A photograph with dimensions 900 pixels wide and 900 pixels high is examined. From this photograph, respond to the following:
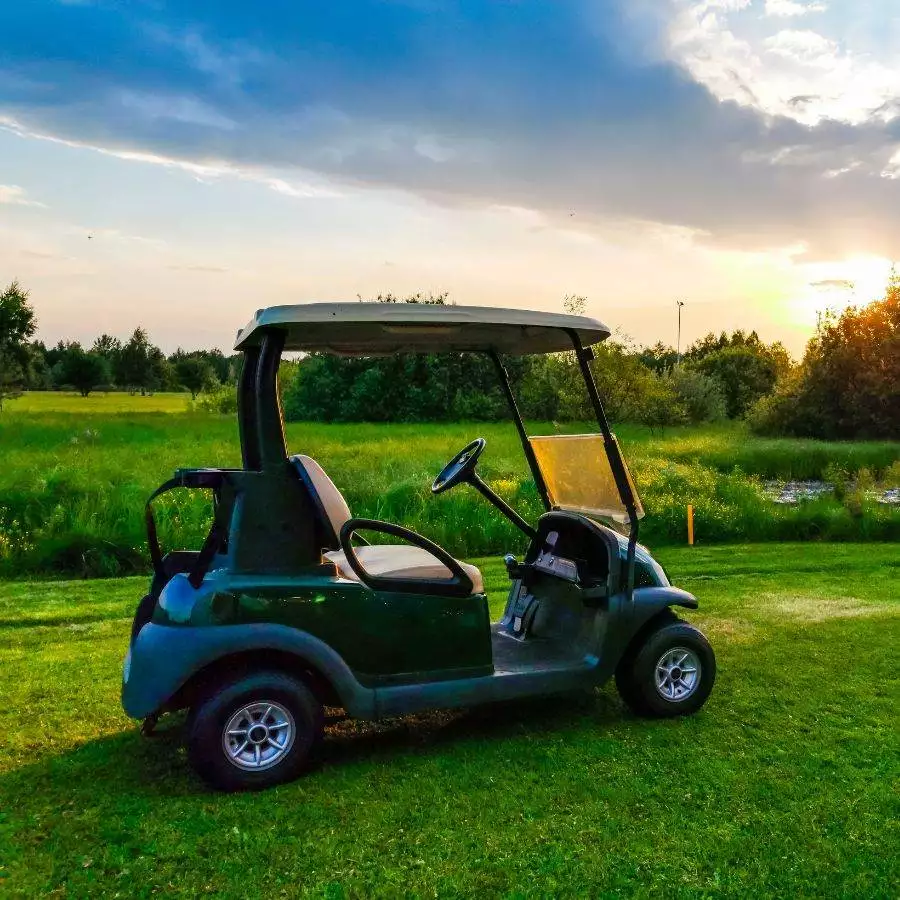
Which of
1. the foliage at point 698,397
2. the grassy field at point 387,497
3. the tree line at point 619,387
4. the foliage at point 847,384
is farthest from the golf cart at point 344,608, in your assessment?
the foliage at point 698,397

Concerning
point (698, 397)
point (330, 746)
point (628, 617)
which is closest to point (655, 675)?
point (628, 617)

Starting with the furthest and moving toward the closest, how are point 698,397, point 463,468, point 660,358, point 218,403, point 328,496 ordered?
point 660,358 < point 698,397 < point 218,403 < point 463,468 < point 328,496

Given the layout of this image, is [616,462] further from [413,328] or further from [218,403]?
[218,403]

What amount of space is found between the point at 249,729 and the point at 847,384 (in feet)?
106

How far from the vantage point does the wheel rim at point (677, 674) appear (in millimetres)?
4473

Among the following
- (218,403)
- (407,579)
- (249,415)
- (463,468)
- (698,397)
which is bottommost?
(407,579)

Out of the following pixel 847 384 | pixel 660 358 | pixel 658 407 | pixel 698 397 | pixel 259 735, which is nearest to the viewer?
pixel 259 735

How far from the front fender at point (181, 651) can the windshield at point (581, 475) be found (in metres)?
1.67

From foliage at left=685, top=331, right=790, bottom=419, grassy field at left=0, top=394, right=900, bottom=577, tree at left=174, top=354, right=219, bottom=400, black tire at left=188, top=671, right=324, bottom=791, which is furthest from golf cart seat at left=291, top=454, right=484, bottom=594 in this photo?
tree at left=174, top=354, right=219, bottom=400

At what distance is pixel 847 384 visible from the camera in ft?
106

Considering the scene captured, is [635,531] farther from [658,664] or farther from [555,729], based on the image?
[555,729]

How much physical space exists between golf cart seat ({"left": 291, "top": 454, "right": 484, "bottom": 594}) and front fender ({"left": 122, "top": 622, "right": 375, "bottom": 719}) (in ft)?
1.34

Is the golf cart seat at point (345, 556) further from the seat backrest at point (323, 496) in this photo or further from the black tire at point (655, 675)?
the black tire at point (655, 675)

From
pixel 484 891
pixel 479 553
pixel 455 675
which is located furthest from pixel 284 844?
pixel 479 553
